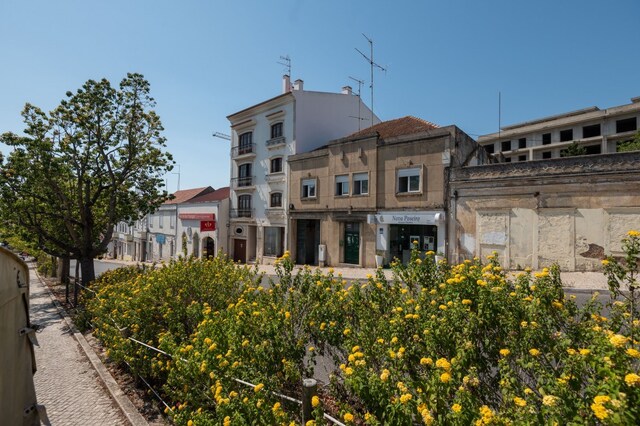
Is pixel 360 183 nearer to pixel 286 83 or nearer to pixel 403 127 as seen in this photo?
pixel 403 127

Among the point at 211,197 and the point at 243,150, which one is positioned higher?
the point at 243,150

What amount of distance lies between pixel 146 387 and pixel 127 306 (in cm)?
154

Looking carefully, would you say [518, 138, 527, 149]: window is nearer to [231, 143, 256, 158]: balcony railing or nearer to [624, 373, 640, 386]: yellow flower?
[231, 143, 256, 158]: balcony railing

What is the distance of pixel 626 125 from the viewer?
122ft

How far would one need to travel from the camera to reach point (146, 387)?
5891 millimetres

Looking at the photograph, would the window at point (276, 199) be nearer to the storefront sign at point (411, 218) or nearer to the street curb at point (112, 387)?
the storefront sign at point (411, 218)

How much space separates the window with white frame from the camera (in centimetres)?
1789

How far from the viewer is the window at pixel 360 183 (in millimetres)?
19891

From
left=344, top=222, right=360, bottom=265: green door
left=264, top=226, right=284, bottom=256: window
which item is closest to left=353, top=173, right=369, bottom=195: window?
left=344, top=222, right=360, bottom=265: green door

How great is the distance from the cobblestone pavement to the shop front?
14424 millimetres

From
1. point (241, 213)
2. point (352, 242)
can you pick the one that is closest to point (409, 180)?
point (352, 242)

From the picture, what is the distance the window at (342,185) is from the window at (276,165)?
5745mm

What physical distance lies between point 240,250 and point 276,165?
8.02 m

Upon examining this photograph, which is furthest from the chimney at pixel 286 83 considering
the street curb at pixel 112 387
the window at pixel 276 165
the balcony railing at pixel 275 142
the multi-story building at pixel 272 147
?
the street curb at pixel 112 387
